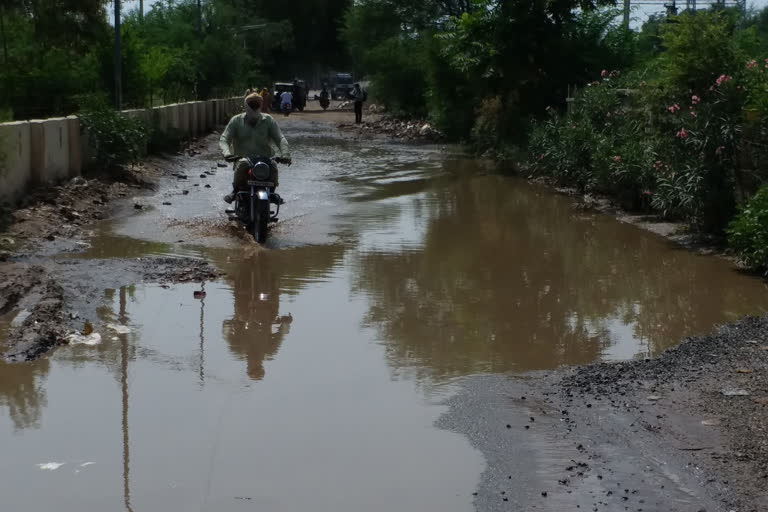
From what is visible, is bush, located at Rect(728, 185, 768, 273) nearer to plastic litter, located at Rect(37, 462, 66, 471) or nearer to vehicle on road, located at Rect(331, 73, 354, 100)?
plastic litter, located at Rect(37, 462, 66, 471)

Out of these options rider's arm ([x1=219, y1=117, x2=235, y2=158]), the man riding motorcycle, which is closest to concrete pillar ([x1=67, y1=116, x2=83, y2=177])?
rider's arm ([x1=219, y1=117, x2=235, y2=158])

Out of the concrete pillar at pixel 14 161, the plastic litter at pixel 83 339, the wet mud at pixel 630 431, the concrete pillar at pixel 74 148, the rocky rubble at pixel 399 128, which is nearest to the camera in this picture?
the wet mud at pixel 630 431

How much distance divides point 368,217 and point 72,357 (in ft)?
27.9

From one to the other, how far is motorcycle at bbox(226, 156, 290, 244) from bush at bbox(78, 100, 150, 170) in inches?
248

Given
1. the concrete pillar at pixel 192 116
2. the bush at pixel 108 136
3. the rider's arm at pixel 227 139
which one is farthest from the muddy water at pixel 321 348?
the concrete pillar at pixel 192 116

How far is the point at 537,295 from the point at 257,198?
3.90m

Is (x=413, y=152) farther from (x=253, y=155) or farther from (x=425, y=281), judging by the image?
(x=425, y=281)

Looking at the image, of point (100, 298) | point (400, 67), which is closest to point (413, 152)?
point (400, 67)

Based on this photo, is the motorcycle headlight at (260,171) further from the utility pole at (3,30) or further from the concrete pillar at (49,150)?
the utility pole at (3,30)

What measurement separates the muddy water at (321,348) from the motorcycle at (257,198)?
11.9 inches

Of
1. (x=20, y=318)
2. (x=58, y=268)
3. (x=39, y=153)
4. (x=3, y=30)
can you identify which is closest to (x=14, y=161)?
(x=39, y=153)

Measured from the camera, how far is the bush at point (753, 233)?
10484mm

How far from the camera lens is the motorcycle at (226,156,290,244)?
1247 cm

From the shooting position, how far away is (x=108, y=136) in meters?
18.5
